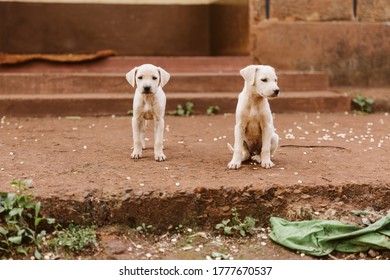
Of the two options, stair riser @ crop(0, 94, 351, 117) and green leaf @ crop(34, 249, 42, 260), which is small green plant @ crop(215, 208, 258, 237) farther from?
stair riser @ crop(0, 94, 351, 117)

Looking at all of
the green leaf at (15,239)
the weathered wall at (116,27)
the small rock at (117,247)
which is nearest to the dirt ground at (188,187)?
the small rock at (117,247)

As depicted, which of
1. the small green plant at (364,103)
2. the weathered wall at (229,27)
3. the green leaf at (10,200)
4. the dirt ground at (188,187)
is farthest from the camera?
the weathered wall at (229,27)

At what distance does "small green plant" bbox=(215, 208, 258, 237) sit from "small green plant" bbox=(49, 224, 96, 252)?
789mm

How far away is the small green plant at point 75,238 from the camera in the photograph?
312cm

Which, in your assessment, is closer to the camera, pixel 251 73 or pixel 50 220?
pixel 50 220

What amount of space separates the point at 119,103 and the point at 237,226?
3.74 meters

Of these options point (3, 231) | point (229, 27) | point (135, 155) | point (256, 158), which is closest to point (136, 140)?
point (135, 155)

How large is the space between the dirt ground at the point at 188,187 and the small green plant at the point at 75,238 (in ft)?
0.20

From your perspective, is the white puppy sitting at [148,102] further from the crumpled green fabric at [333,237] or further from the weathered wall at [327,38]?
the weathered wall at [327,38]

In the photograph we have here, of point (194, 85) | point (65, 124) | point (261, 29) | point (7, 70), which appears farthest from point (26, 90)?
point (261, 29)

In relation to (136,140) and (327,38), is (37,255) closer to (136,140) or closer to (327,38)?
(136,140)

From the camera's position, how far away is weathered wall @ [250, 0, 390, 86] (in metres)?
7.84

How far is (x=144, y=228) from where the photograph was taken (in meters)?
3.37
